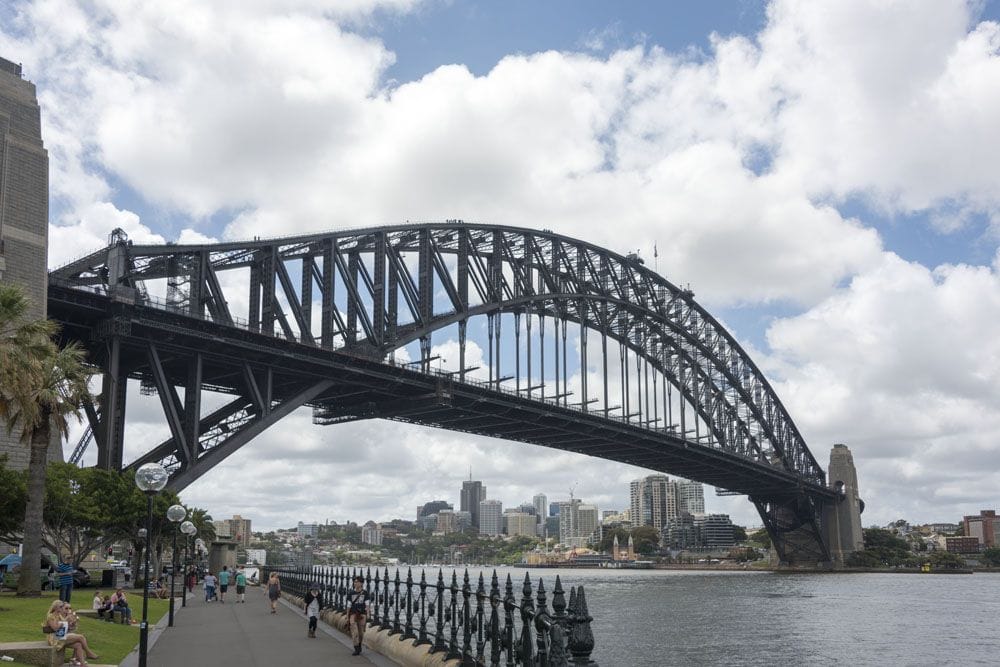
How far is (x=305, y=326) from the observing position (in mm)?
64125

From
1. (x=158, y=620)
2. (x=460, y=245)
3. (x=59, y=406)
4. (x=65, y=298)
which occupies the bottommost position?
(x=158, y=620)

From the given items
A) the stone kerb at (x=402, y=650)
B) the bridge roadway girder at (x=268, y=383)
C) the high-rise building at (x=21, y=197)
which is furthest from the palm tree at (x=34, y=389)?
the stone kerb at (x=402, y=650)

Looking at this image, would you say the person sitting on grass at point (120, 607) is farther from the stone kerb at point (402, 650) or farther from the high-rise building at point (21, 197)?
the high-rise building at point (21, 197)

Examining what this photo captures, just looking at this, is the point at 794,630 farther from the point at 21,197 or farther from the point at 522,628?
the point at 21,197

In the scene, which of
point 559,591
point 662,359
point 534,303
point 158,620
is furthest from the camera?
point 662,359

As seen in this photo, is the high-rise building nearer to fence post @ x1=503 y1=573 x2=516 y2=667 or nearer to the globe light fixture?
the globe light fixture

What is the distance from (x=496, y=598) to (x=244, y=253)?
52.2m

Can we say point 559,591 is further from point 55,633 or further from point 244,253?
point 244,253

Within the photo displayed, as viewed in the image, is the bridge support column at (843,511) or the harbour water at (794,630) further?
the bridge support column at (843,511)

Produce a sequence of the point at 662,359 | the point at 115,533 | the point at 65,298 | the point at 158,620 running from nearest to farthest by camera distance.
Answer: the point at 158,620
the point at 65,298
the point at 115,533
the point at 662,359

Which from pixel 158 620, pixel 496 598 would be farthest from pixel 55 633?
pixel 158 620

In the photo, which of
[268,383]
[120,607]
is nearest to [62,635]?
[120,607]

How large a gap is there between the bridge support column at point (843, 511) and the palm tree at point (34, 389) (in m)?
131

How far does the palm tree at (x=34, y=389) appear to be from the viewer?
32.6m
